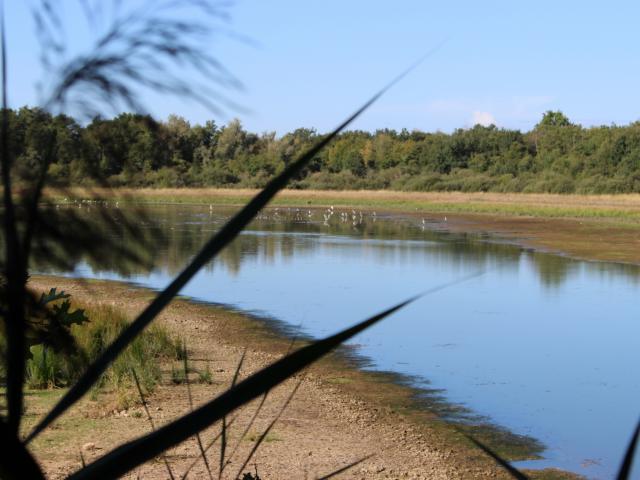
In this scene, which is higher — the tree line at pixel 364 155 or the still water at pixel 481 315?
the tree line at pixel 364 155

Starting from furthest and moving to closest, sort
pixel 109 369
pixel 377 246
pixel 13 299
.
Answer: pixel 377 246 → pixel 109 369 → pixel 13 299

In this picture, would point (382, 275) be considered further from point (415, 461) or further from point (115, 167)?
point (115, 167)

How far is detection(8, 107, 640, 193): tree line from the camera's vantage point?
1.05 metres

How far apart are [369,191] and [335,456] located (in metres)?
64.3

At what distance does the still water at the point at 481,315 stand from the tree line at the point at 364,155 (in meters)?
0.09

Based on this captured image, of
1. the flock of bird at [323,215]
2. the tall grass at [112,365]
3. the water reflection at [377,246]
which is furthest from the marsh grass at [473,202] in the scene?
the tall grass at [112,365]

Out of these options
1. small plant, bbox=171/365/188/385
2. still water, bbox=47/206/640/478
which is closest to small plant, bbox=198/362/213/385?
small plant, bbox=171/365/188/385

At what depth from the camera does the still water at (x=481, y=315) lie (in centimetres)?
926

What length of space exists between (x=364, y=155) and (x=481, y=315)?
219 ft

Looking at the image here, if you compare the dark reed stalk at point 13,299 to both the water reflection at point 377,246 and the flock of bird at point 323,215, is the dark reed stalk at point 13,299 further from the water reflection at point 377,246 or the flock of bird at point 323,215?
the flock of bird at point 323,215

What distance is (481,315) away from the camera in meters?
16.8

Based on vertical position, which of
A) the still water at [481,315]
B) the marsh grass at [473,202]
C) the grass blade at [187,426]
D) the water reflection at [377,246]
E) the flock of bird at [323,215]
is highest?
the grass blade at [187,426]

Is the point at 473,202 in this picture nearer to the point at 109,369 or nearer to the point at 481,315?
the point at 481,315

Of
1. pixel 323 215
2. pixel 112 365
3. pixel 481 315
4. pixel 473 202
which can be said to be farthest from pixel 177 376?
pixel 473 202
